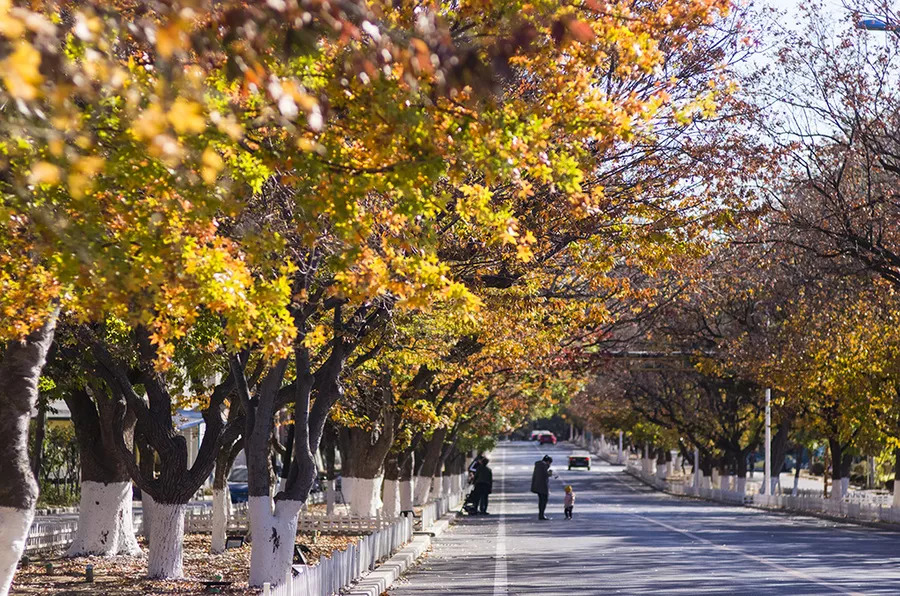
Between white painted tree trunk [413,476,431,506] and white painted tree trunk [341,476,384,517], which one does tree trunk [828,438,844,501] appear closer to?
white painted tree trunk [413,476,431,506]

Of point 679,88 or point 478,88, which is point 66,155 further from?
point 679,88

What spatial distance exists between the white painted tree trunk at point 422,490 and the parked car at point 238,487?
6.01 metres

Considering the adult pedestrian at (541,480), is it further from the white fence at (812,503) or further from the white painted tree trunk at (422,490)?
the white fence at (812,503)

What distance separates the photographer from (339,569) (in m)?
15.9

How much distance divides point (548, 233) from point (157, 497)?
6.78 m

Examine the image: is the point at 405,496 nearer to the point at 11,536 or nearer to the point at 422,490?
the point at 422,490

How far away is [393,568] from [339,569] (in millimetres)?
4221

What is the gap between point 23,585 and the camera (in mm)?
18625

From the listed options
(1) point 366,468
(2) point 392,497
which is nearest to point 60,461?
(2) point 392,497

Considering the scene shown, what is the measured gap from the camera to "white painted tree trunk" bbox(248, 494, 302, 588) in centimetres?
1603

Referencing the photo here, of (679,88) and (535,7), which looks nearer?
(535,7)

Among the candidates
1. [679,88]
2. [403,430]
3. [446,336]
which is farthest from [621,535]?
[679,88]

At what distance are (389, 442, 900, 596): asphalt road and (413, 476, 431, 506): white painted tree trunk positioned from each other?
9.54 ft

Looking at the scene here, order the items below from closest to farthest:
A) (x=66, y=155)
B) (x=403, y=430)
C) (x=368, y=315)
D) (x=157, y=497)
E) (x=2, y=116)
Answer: (x=66, y=155) < (x=2, y=116) < (x=368, y=315) < (x=157, y=497) < (x=403, y=430)
